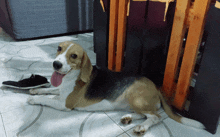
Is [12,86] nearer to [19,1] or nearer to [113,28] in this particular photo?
[113,28]

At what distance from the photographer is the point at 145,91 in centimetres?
144

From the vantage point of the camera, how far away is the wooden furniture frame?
4.17 feet

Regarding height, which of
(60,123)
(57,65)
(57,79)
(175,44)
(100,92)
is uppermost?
(175,44)

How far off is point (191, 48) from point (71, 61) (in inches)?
33.3

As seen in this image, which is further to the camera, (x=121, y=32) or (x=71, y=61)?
(x=121, y=32)

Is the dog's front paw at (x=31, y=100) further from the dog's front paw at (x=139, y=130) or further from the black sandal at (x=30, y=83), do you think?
the dog's front paw at (x=139, y=130)

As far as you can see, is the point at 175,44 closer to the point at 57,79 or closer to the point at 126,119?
the point at 126,119

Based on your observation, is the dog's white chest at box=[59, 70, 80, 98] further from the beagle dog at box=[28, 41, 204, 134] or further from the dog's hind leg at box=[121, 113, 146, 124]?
the dog's hind leg at box=[121, 113, 146, 124]

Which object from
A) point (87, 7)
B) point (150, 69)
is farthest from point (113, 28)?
point (87, 7)

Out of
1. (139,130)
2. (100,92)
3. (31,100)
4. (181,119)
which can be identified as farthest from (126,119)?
(31,100)

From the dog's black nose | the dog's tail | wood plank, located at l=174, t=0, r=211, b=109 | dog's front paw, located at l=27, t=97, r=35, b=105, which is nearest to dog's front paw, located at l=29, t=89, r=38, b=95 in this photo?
dog's front paw, located at l=27, t=97, r=35, b=105

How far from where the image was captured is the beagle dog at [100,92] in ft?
4.58

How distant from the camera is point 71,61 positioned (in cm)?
137

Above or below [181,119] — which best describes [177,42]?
above
